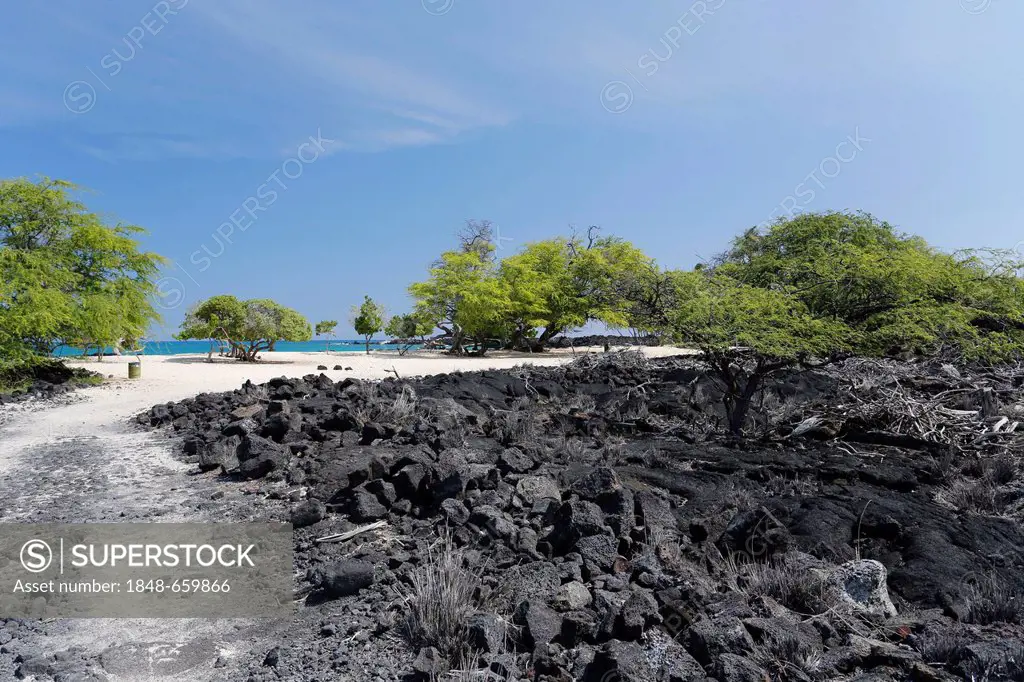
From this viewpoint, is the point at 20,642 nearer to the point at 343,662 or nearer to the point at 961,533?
the point at 343,662

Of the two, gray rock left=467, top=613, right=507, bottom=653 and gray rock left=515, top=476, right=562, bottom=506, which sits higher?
gray rock left=515, top=476, right=562, bottom=506

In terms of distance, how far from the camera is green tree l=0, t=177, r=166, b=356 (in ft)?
49.6

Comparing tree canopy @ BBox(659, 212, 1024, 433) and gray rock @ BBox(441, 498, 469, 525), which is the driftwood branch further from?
tree canopy @ BBox(659, 212, 1024, 433)

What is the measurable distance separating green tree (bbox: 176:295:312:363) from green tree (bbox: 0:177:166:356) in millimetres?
10166

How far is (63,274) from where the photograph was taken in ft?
53.0

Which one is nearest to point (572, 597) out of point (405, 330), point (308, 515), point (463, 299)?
point (308, 515)

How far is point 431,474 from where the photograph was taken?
5699 millimetres

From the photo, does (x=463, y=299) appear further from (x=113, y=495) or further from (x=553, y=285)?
(x=113, y=495)

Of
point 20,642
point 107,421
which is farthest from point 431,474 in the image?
point 107,421

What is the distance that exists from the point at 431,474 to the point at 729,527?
97.2 inches

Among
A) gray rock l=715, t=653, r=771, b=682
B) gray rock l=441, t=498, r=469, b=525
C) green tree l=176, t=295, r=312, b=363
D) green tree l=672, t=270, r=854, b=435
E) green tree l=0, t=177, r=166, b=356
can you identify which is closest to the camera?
gray rock l=715, t=653, r=771, b=682

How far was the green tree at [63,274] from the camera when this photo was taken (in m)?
15.1

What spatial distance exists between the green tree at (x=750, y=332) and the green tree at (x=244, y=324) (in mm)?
23169

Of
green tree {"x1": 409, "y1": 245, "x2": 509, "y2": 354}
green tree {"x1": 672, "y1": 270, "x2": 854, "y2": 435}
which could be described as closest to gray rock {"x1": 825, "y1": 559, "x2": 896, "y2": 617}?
green tree {"x1": 672, "y1": 270, "x2": 854, "y2": 435}
